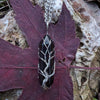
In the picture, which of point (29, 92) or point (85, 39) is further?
point (85, 39)

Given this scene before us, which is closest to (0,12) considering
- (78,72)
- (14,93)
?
(14,93)

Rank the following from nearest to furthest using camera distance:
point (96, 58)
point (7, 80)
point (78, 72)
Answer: point (7, 80) → point (78, 72) → point (96, 58)

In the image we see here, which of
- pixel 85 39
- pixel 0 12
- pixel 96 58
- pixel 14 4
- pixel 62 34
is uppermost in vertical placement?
pixel 14 4

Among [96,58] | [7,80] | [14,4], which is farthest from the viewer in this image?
[96,58]

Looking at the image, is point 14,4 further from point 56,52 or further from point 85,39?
point 85,39
